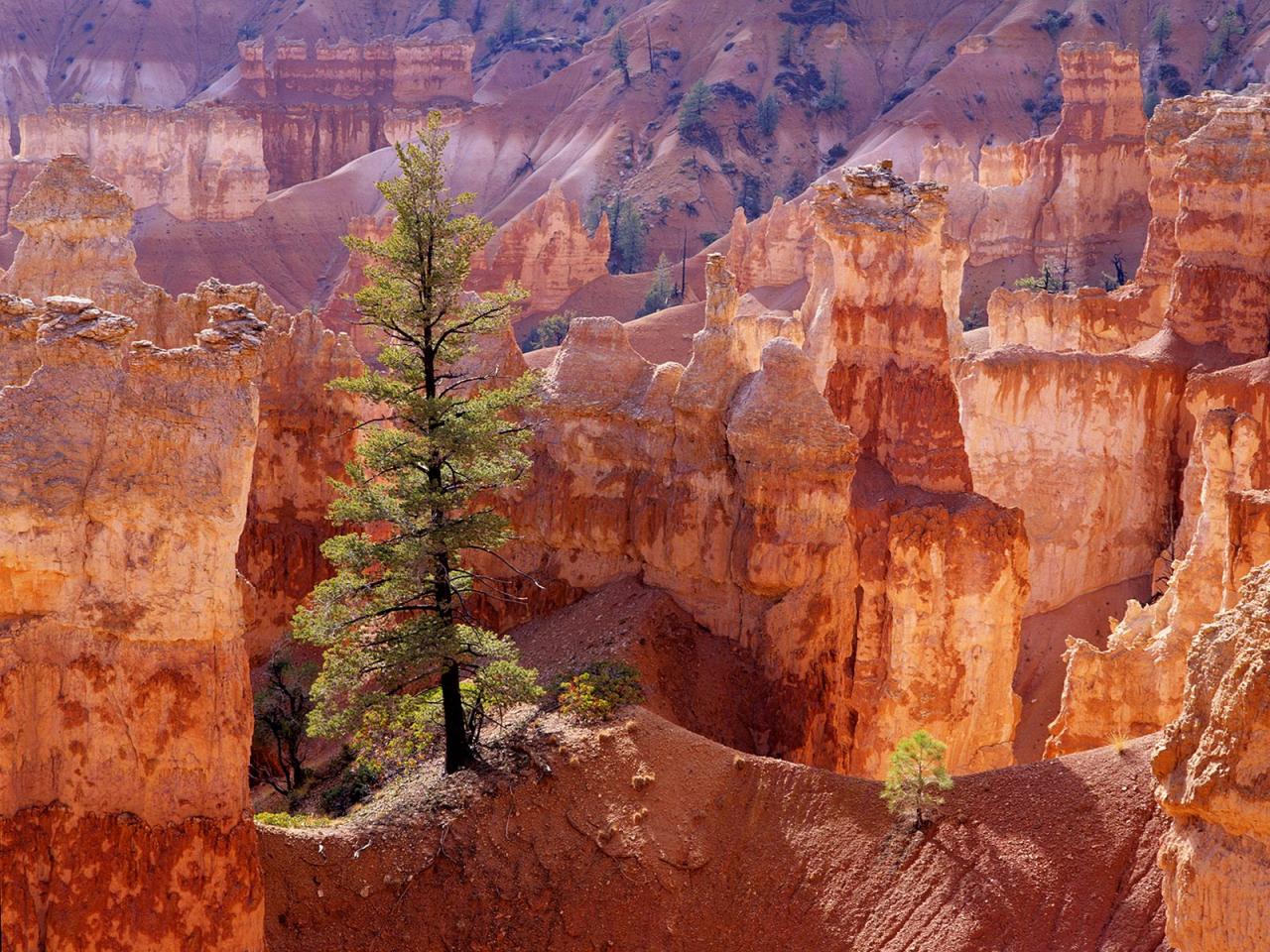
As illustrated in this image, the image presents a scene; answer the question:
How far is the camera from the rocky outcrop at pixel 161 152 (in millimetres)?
100812

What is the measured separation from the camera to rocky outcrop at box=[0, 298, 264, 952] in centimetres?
2145

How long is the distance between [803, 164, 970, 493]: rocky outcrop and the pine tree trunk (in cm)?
1057

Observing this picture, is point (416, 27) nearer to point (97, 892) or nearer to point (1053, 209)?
point (1053, 209)

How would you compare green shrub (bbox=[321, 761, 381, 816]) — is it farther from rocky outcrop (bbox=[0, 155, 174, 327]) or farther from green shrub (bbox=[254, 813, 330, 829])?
rocky outcrop (bbox=[0, 155, 174, 327])

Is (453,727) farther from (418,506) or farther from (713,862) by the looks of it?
(713,862)

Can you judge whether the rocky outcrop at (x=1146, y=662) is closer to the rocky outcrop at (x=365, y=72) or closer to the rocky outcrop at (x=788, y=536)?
the rocky outcrop at (x=788, y=536)

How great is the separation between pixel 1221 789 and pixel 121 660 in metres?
11.6

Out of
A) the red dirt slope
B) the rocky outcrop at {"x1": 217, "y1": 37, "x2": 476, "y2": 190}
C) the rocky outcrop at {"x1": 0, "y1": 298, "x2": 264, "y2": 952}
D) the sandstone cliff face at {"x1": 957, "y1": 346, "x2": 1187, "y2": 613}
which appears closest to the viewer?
the rocky outcrop at {"x1": 0, "y1": 298, "x2": 264, "y2": 952}

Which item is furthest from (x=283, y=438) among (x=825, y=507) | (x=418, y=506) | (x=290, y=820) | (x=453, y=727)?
(x=290, y=820)

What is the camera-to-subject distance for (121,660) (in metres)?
21.6

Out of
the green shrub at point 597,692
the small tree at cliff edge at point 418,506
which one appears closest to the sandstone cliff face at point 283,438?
the green shrub at point 597,692

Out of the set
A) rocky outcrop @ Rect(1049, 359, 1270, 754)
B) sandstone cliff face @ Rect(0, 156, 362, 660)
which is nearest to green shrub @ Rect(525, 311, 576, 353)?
sandstone cliff face @ Rect(0, 156, 362, 660)

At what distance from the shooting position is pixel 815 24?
409 feet

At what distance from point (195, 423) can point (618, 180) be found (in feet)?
304
